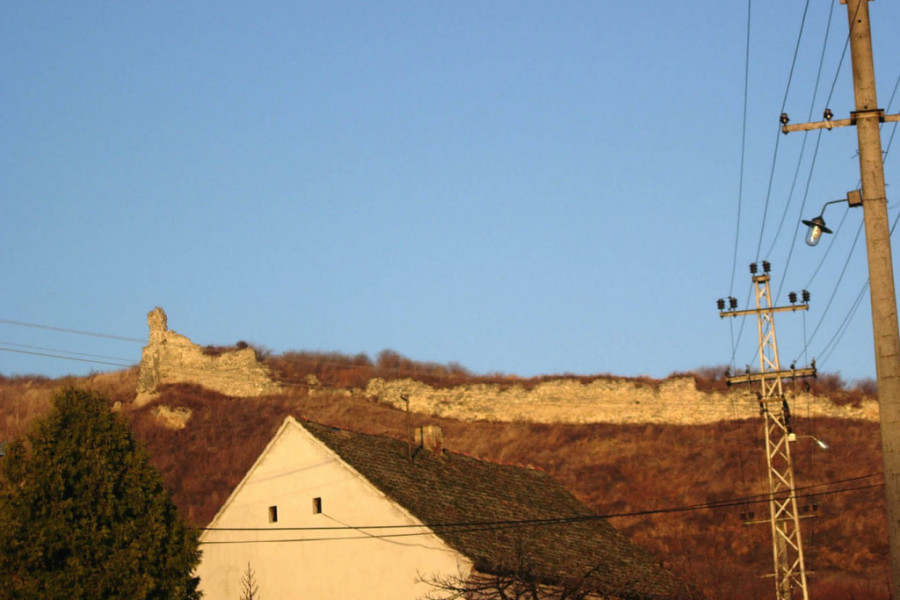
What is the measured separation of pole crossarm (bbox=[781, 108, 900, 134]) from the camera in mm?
11523

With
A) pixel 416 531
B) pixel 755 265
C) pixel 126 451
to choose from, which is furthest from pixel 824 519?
pixel 126 451

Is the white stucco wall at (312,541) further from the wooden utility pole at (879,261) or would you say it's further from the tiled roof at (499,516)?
the wooden utility pole at (879,261)

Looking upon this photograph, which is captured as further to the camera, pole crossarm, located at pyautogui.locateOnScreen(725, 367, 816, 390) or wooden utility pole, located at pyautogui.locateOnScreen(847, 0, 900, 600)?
pole crossarm, located at pyautogui.locateOnScreen(725, 367, 816, 390)

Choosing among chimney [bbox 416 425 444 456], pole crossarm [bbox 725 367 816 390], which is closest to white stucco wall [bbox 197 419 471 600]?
chimney [bbox 416 425 444 456]

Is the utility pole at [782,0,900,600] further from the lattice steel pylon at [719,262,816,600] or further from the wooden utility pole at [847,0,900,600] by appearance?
the lattice steel pylon at [719,262,816,600]

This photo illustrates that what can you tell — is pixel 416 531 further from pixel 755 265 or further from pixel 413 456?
pixel 755 265

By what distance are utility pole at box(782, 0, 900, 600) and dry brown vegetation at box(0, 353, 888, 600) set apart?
24030 mm

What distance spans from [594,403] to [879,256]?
54123 mm

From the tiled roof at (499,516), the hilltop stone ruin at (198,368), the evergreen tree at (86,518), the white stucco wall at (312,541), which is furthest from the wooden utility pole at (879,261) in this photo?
the hilltop stone ruin at (198,368)

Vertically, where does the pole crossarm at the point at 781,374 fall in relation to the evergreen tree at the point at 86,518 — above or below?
above

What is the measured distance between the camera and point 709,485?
163ft

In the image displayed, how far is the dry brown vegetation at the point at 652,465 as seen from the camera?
39.8 metres

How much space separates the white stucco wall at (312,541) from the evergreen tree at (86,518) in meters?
6.76

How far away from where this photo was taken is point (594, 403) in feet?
212
